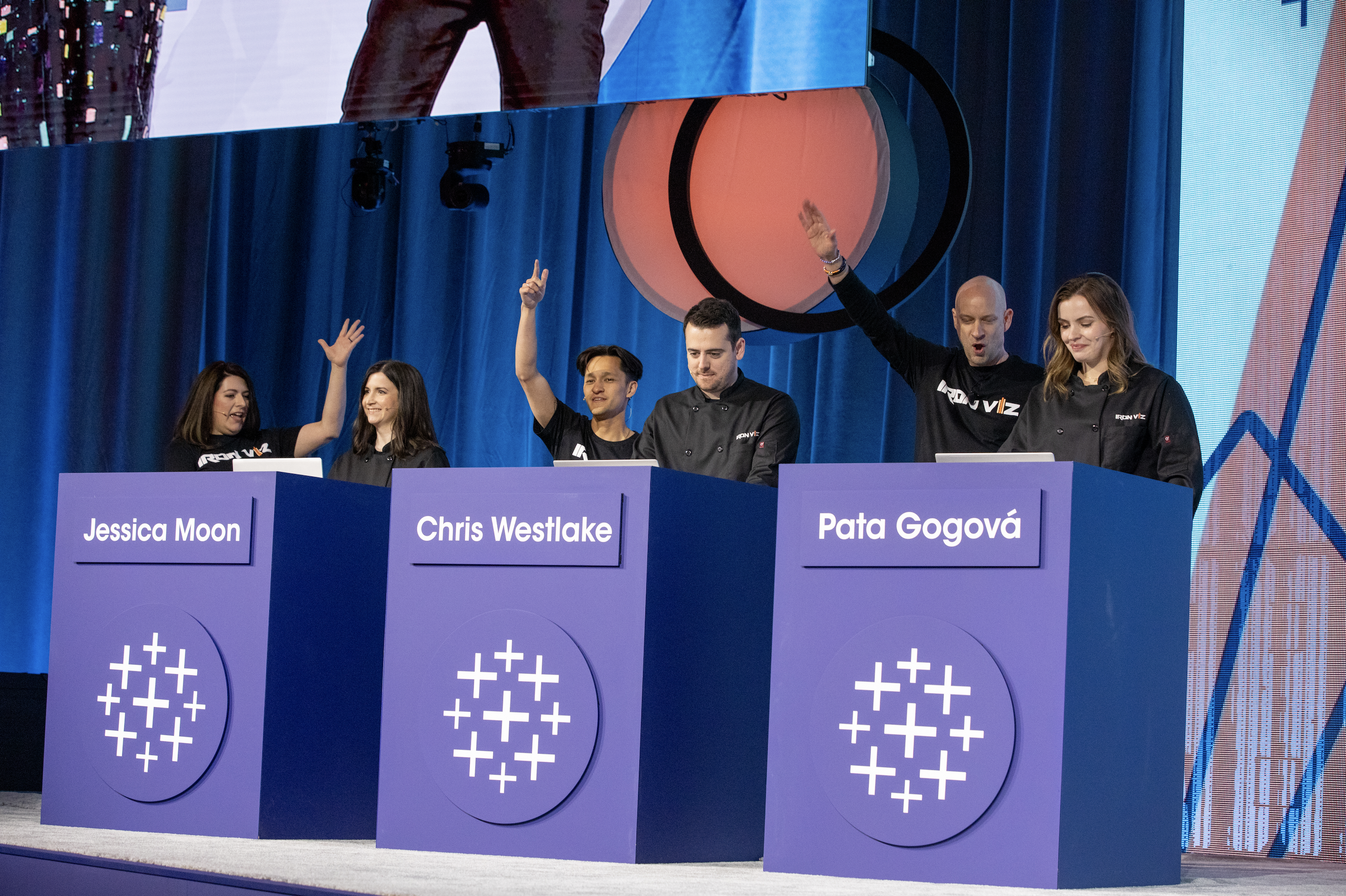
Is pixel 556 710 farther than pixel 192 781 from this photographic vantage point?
No

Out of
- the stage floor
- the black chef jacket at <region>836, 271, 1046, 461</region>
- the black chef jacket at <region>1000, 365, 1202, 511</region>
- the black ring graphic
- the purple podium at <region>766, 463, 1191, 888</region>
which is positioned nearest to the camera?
the stage floor

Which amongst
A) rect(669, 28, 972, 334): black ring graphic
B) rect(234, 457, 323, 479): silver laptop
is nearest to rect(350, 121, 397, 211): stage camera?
Answer: rect(669, 28, 972, 334): black ring graphic

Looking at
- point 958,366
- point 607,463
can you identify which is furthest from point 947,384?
point 607,463

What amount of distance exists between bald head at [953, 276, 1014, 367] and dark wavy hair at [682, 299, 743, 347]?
0.68m

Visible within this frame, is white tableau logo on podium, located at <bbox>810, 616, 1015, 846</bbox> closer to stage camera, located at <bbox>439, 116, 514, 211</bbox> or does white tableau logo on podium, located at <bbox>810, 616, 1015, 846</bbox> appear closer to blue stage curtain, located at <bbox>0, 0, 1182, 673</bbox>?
blue stage curtain, located at <bbox>0, 0, 1182, 673</bbox>

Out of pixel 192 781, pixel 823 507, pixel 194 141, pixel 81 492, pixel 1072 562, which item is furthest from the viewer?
pixel 194 141

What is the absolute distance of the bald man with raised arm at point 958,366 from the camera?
3941mm

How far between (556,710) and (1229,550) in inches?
79.2

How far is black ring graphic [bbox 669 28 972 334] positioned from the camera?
475cm

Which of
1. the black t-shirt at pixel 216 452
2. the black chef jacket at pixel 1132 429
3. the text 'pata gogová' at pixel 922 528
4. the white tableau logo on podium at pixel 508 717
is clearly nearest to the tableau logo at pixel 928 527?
the text 'pata gogová' at pixel 922 528

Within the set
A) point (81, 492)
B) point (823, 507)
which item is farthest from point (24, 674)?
point (823, 507)

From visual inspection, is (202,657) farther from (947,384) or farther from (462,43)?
(462,43)

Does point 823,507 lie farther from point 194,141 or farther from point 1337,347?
point 194,141

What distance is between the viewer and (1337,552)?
3.67 metres
